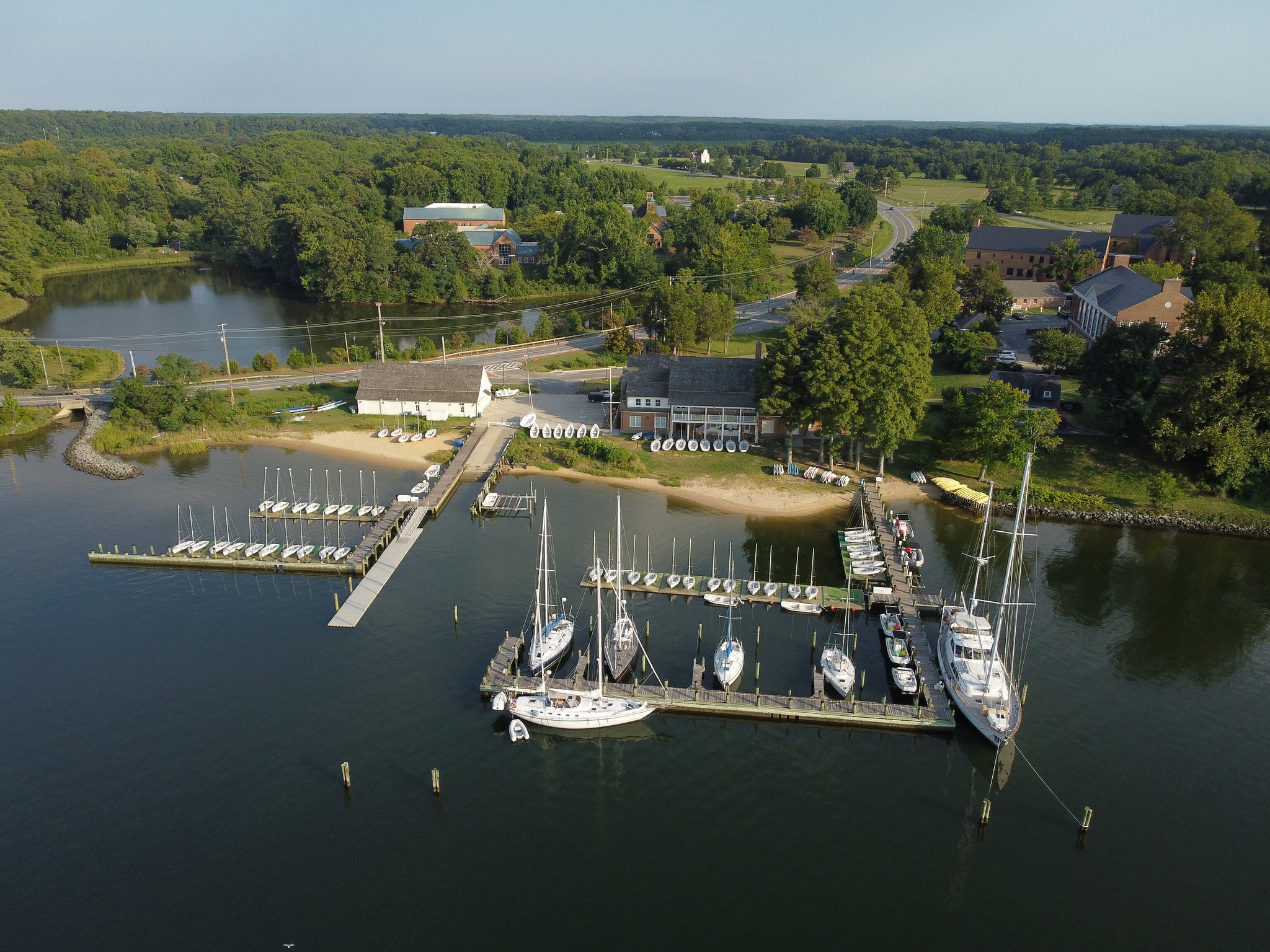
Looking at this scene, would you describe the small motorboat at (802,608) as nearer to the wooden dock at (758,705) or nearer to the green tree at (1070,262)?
the wooden dock at (758,705)

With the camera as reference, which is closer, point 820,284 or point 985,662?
point 985,662

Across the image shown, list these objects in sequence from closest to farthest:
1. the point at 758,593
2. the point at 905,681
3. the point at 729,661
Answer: the point at 905,681 < the point at 729,661 < the point at 758,593

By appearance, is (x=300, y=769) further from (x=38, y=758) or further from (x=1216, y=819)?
(x=1216, y=819)

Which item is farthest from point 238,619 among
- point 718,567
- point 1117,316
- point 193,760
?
point 1117,316

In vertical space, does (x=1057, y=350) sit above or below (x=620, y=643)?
above

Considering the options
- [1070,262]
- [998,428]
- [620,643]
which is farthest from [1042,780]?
[1070,262]

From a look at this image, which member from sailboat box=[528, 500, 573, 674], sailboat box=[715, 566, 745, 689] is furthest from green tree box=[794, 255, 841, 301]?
sailboat box=[528, 500, 573, 674]

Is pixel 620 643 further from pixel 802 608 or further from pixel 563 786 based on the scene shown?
pixel 802 608
